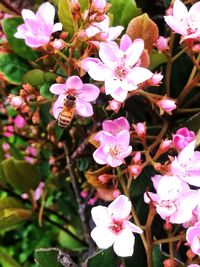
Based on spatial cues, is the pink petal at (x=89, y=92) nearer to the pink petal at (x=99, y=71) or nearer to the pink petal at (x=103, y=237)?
the pink petal at (x=99, y=71)

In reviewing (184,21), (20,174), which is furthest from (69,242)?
→ (184,21)

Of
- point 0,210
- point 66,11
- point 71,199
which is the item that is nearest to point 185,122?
point 66,11

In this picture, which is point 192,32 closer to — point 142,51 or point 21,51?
point 142,51

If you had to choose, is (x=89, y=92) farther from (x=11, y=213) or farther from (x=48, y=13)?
(x=11, y=213)

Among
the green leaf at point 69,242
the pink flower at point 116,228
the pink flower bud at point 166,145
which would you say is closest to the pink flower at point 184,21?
the pink flower bud at point 166,145

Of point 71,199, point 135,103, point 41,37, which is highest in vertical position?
point 41,37

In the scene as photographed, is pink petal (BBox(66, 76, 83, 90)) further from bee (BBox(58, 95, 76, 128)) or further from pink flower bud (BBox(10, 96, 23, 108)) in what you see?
pink flower bud (BBox(10, 96, 23, 108))
